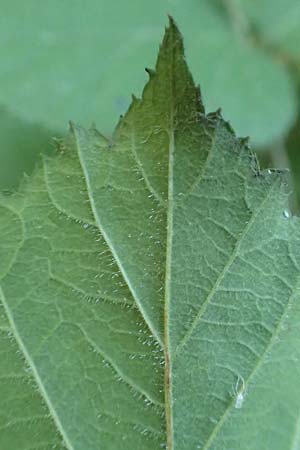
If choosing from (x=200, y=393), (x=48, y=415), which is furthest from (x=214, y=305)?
(x=48, y=415)

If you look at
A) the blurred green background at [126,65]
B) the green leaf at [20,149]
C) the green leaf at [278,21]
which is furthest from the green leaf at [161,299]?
the green leaf at [278,21]

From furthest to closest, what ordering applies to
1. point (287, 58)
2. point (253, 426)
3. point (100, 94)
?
point (287, 58)
point (100, 94)
point (253, 426)

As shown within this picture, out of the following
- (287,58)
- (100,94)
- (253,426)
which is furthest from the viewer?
(287,58)

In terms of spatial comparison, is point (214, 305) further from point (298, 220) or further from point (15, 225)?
point (15, 225)

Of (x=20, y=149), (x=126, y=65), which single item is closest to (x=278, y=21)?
(x=126, y=65)

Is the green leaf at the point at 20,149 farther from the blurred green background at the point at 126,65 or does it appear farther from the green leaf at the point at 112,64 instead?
the green leaf at the point at 112,64

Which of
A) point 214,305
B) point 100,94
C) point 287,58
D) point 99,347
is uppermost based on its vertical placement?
point 287,58
